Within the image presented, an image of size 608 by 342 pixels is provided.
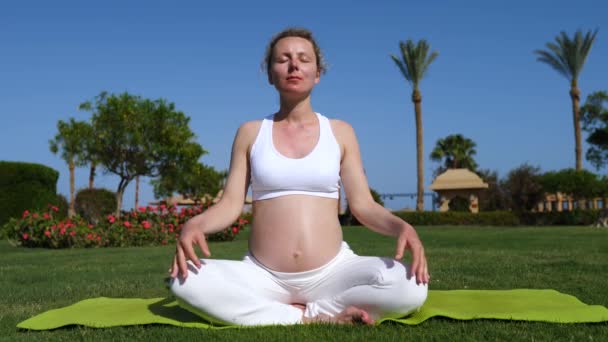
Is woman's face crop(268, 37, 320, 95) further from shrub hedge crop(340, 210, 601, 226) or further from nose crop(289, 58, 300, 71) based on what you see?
shrub hedge crop(340, 210, 601, 226)

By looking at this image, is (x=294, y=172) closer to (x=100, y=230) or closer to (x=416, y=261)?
(x=416, y=261)

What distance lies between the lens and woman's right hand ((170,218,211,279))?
9.69 ft

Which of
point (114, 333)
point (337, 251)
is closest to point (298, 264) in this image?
point (337, 251)

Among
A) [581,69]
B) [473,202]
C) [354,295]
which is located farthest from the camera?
[473,202]

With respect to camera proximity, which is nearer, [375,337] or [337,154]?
[375,337]

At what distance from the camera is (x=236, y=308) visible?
3.18 meters

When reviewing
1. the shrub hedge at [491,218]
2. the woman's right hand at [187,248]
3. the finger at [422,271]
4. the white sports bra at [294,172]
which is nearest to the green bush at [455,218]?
the shrub hedge at [491,218]

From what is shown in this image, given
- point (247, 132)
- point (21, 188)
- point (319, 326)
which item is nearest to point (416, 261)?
point (319, 326)

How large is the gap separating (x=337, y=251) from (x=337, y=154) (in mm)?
598

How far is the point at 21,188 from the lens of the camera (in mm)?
19172

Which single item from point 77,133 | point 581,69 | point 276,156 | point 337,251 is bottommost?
point 337,251

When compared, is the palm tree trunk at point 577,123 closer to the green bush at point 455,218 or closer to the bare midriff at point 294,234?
the green bush at point 455,218

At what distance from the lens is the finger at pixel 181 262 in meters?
2.99

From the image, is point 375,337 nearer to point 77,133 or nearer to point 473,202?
point 77,133
